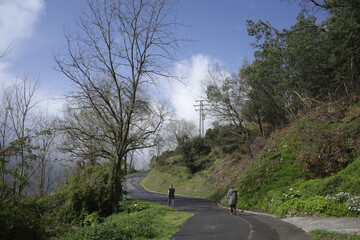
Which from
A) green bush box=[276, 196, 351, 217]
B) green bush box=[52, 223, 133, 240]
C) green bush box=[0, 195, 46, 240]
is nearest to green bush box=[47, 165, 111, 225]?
green bush box=[0, 195, 46, 240]

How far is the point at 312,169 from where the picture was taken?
19.7 m

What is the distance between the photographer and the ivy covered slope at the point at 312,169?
1321 centimetres

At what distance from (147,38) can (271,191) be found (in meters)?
12.2

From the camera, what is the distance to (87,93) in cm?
2052

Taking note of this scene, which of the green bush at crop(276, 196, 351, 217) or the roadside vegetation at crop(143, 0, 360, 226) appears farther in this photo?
the roadside vegetation at crop(143, 0, 360, 226)

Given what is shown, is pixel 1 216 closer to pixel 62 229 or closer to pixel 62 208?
pixel 62 229

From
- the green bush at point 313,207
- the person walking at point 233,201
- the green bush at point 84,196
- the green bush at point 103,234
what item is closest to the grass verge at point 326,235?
the green bush at point 313,207

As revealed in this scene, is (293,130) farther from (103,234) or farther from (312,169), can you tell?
(103,234)

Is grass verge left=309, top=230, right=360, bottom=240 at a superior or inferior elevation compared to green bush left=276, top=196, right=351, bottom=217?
inferior

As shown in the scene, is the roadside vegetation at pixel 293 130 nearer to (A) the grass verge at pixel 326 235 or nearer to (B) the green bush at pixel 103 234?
(A) the grass verge at pixel 326 235

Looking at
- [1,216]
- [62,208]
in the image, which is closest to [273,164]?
[62,208]

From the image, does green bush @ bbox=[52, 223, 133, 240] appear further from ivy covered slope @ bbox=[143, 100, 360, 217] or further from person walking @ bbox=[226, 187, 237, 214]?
person walking @ bbox=[226, 187, 237, 214]

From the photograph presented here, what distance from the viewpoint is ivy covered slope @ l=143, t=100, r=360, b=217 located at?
43.3 feet

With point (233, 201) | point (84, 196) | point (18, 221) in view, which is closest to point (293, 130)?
point (233, 201)
